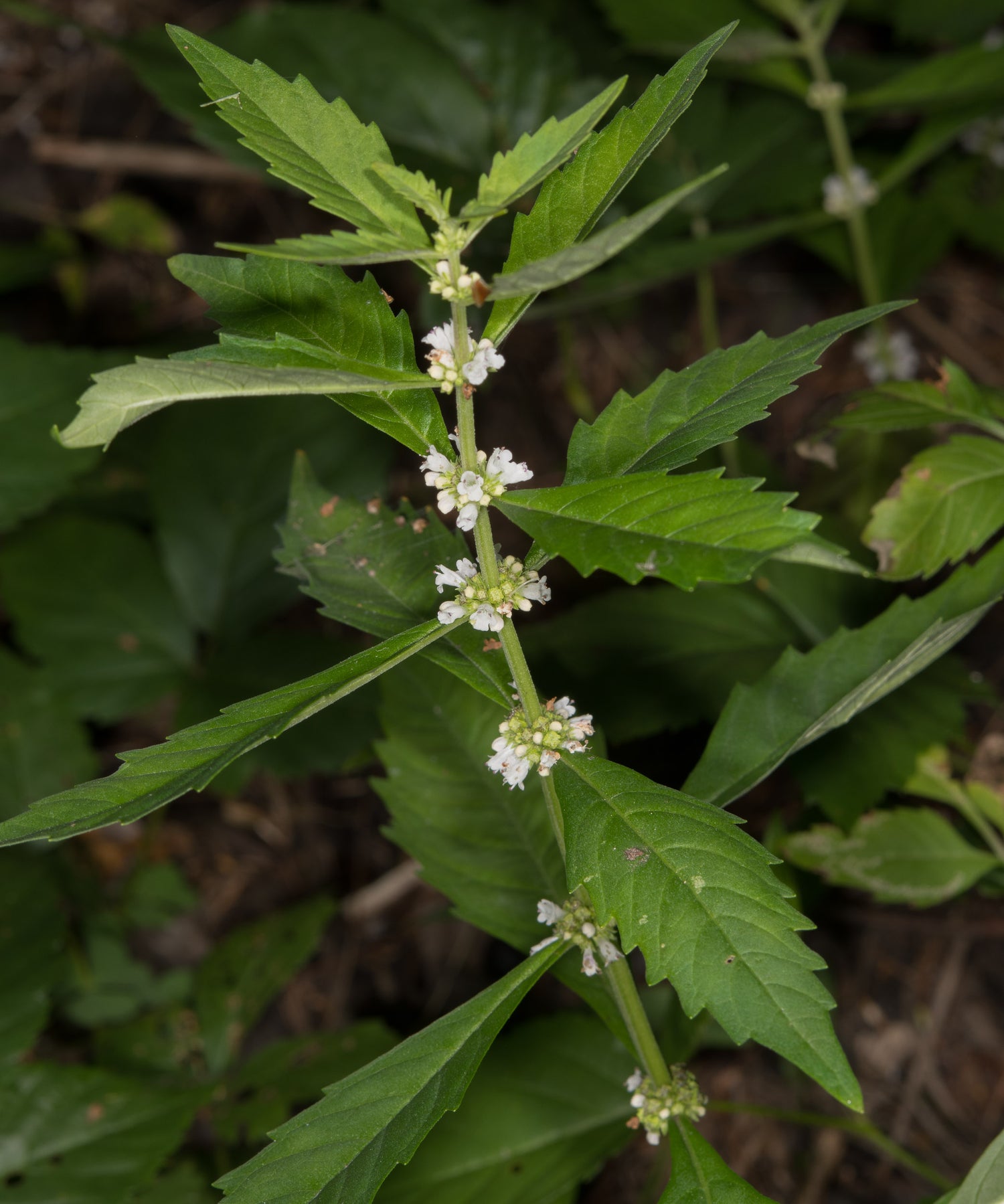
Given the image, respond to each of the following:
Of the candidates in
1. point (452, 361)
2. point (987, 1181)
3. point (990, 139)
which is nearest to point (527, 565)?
point (452, 361)

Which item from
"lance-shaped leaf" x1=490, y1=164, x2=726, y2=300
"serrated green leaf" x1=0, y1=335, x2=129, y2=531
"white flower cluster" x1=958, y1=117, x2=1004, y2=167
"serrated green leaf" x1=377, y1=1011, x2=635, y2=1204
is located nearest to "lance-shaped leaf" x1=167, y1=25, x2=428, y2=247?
"lance-shaped leaf" x1=490, y1=164, x2=726, y2=300

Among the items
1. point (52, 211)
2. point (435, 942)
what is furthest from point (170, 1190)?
point (52, 211)

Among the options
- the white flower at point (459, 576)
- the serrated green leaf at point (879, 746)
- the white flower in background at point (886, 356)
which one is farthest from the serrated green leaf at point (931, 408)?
the white flower in background at point (886, 356)

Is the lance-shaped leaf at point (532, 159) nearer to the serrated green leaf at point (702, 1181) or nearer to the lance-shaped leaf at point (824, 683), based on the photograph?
the lance-shaped leaf at point (824, 683)

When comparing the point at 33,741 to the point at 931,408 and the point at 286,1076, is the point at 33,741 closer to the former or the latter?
the point at 286,1076

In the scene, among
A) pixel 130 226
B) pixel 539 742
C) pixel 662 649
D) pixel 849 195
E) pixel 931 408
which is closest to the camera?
pixel 539 742

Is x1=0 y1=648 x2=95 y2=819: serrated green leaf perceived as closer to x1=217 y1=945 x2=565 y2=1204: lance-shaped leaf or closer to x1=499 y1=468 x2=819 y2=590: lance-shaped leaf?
x1=217 y1=945 x2=565 y2=1204: lance-shaped leaf
